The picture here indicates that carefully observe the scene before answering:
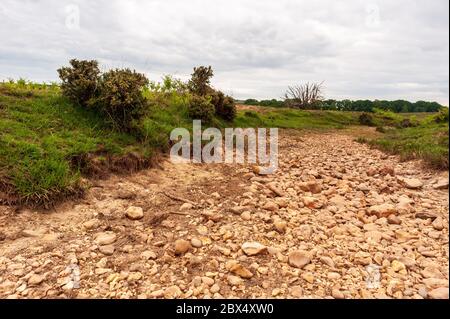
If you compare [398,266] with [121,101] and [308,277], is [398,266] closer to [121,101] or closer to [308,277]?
[308,277]

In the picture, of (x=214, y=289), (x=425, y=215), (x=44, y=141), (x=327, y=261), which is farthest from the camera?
(x=44, y=141)

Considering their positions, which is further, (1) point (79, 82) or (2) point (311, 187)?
(1) point (79, 82)

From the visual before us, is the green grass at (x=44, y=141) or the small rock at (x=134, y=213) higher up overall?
the green grass at (x=44, y=141)

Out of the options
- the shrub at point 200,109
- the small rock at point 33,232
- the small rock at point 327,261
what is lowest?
the small rock at point 327,261

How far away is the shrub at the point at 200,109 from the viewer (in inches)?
456

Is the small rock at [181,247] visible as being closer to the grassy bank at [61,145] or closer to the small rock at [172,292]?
the small rock at [172,292]

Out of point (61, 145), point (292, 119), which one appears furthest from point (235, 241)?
point (292, 119)

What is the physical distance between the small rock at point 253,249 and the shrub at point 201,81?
9.99 m

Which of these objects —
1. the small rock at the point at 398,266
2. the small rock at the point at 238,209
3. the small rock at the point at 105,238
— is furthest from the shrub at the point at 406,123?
the small rock at the point at 105,238

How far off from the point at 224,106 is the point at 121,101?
6.22 m

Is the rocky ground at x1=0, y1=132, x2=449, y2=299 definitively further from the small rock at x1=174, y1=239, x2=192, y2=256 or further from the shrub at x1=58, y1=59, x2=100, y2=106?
the shrub at x1=58, y1=59, x2=100, y2=106

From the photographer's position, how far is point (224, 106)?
13828 mm

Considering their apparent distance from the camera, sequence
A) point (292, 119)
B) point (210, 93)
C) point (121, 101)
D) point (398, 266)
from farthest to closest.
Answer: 1. point (292, 119)
2. point (210, 93)
3. point (121, 101)
4. point (398, 266)

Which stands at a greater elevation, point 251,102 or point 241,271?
point 251,102
